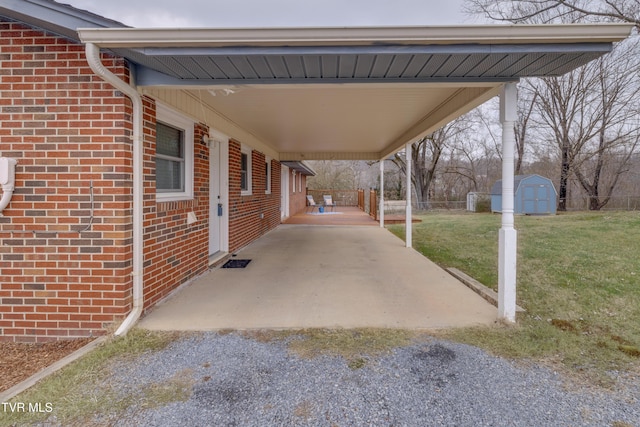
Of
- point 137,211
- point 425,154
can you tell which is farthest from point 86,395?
point 425,154

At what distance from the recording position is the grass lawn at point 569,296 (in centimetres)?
286

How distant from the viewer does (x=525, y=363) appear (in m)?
2.66

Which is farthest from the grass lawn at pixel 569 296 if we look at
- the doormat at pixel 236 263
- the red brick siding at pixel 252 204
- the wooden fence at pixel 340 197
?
the wooden fence at pixel 340 197

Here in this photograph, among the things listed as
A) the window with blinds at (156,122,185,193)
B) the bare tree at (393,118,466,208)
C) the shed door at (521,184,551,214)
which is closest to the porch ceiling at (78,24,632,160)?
the window with blinds at (156,122,185,193)

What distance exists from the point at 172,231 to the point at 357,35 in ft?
9.83

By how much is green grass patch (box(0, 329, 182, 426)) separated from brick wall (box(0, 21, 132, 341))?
644mm

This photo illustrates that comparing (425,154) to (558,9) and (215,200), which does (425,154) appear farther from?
(215,200)

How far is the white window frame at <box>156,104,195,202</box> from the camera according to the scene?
4.05m

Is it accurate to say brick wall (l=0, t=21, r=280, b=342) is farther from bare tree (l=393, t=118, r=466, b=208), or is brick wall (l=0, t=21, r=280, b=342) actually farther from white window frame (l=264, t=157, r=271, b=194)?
bare tree (l=393, t=118, r=466, b=208)

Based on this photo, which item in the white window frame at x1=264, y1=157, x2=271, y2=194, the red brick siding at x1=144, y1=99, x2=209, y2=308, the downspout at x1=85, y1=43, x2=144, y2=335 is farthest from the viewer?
the white window frame at x1=264, y1=157, x2=271, y2=194

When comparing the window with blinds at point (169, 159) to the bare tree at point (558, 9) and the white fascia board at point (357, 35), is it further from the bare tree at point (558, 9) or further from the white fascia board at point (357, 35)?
the bare tree at point (558, 9)

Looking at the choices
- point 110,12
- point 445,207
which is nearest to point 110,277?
point 110,12

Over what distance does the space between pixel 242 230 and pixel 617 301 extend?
622cm

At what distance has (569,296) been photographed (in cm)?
443
